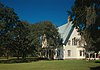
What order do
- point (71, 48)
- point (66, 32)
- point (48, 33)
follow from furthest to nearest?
1. point (66, 32)
2. point (71, 48)
3. point (48, 33)

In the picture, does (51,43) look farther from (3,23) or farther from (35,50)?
(3,23)

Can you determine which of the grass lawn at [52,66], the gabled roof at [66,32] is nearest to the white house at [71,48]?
the gabled roof at [66,32]

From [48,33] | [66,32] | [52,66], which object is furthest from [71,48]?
[52,66]

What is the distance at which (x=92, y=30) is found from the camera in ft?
81.3

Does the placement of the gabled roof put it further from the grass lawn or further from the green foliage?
the grass lawn

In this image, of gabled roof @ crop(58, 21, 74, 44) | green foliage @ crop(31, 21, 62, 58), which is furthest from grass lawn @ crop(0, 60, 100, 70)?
gabled roof @ crop(58, 21, 74, 44)

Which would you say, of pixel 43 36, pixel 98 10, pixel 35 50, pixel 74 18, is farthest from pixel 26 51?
pixel 98 10

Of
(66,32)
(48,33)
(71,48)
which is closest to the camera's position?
(48,33)

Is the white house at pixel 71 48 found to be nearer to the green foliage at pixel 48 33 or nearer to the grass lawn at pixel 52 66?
the green foliage at pixel 48 33

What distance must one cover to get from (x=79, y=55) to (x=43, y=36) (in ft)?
36.5

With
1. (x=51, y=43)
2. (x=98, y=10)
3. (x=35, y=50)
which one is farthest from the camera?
(x=35, y=50)

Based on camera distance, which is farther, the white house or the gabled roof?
the gabled roof

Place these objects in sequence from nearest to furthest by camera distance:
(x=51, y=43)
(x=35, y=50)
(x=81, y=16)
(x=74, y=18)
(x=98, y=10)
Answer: (x=98, y=10) < (x=81, y=16) < (x=74, y=18) < (x=51, y=43) < (x=35, y=50)

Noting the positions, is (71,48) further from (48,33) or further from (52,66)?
(52,66)
